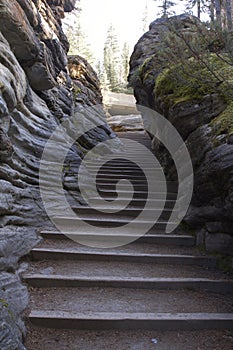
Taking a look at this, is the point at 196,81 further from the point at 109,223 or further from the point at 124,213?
the point at 109,223

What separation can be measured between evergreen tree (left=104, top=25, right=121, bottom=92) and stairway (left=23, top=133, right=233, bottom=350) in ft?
117

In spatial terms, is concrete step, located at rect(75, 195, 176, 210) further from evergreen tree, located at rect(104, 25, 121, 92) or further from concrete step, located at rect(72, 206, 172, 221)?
evergreen tree, located at rect(104, 25, 121, 92)

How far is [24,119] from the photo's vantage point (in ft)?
14.6

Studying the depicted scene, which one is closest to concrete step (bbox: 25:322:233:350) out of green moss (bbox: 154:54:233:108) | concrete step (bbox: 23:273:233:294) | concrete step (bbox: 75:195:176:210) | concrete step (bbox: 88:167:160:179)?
concrete step (bbox: 23:273:233:294)

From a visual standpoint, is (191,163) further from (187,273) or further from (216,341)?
(216,341)

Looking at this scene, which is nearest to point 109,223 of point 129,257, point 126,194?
point 129,257

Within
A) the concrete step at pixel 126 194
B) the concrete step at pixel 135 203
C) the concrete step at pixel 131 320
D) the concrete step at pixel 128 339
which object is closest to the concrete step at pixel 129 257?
the concrete step at pixel 131 320

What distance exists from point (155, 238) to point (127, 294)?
1.18m

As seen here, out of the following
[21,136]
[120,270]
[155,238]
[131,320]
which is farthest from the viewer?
[21,136]

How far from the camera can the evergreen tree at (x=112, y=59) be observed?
38.9 meters

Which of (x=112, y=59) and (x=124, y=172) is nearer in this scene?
(x=124, y=172)

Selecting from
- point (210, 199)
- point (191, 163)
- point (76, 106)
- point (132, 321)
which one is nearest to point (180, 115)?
point (191, 163)

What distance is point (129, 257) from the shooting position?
3.57 m

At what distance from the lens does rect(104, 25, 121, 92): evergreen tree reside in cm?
3888
